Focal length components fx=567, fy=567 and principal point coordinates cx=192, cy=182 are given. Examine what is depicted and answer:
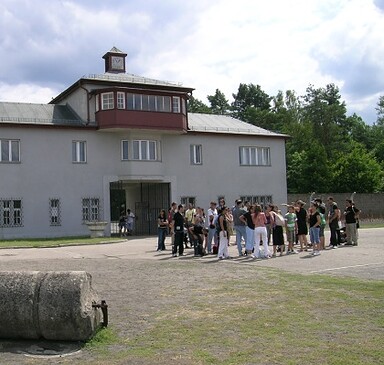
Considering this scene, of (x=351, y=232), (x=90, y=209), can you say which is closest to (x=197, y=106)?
(x=90, y=209)

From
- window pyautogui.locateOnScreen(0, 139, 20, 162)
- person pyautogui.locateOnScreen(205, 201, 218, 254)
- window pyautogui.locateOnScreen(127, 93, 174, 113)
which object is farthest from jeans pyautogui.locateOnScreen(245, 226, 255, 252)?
window pyautogui.locateOnScreen(0, 139, 20, 162)

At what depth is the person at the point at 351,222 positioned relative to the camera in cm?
2083

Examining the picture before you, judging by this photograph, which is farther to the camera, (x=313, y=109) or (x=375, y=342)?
(x=313, y=109)

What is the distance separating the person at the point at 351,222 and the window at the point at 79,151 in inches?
731

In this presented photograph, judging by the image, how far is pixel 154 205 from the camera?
128ft

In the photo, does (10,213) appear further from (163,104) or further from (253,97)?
(253,97)

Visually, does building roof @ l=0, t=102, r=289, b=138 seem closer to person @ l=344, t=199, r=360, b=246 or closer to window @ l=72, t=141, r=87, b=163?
window @ l=72, t=141, r=87, b=163

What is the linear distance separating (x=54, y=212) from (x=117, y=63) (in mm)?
13461

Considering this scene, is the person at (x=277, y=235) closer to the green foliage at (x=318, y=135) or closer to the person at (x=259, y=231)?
the person at (x=259, y=231)

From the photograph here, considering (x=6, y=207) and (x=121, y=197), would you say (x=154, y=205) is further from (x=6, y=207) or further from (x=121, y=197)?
(x=121, y=197)

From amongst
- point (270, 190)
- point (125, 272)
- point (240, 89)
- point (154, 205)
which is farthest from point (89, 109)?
point (240, 89)

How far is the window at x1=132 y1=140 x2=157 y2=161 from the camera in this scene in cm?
3591

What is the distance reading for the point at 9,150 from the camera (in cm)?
3253

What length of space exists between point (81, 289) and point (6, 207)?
87.0ft
